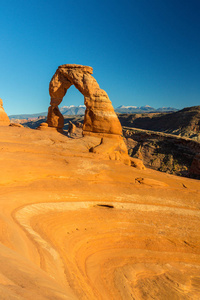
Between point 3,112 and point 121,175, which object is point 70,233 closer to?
point 121,175

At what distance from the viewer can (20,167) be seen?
888 centimetres

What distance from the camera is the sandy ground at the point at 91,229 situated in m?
4.00

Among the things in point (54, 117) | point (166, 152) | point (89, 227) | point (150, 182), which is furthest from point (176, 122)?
point (89, 227)

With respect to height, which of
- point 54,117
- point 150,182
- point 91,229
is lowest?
point 91,229

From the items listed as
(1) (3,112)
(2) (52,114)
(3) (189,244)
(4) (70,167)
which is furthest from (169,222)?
(1) (3,112)

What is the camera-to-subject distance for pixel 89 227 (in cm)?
705

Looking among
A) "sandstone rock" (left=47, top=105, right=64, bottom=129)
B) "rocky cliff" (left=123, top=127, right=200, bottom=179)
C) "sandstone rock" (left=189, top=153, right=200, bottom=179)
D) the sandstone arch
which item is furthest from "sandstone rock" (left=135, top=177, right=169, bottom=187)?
"rocky cliff" (left=123, top=127, right=200, bottom=179)

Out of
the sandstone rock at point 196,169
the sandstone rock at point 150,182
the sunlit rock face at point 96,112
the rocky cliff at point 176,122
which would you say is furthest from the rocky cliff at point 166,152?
the sandstone rock at point 150,182

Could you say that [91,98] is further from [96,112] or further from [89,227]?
[89,227]

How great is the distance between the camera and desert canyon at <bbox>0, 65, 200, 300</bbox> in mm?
4036

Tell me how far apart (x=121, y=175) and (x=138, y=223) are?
3.11 m

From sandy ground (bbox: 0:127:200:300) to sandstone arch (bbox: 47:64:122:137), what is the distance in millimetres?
4227

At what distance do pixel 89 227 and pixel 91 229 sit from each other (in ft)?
0.39

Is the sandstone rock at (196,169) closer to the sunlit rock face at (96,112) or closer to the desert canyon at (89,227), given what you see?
the sunlit rock face at (96,112)
